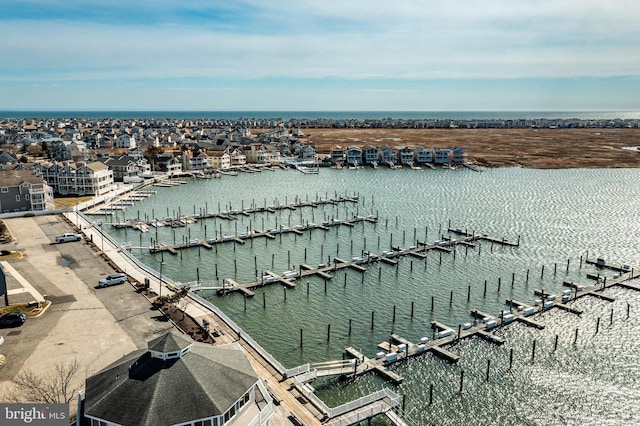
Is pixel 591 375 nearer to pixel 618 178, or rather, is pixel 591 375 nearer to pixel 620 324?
pixel 620 324

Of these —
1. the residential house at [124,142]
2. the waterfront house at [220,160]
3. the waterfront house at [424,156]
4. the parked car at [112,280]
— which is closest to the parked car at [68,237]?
the parked car at [112,280]

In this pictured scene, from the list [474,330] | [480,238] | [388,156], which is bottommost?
[474,330]

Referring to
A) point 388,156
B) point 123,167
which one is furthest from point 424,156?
point 123,167

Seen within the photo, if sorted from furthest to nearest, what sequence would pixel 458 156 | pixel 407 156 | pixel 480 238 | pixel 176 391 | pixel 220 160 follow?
1. pixel 407 156
2. pixel 458 156
3. pixel 220 160
4. pixel 480 238
5. pixel 176 391

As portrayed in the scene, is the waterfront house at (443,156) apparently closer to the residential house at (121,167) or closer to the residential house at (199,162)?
the residential house at (199,162)

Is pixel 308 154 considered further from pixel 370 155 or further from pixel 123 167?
pixel 123 167

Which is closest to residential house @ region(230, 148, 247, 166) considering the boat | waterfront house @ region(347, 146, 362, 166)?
the boat

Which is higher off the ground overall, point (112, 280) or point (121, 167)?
point (121, 167)

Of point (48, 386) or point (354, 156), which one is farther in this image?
point (354, 156)
